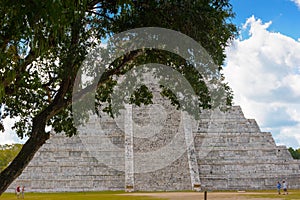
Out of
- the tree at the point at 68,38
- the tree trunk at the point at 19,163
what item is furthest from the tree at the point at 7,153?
the tree trunk at the point at 19,163

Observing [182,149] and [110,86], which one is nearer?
[110,86]

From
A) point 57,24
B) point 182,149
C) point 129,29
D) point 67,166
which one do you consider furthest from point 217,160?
point 57,24

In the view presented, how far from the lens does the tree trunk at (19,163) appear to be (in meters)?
7.21

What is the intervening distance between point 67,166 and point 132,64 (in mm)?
13762

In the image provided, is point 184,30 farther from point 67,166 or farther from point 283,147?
point 283,147

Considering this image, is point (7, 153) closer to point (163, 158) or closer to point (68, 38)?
point (163, 158)

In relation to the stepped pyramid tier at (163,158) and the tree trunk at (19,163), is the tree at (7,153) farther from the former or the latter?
the tree trunk at (19,163)

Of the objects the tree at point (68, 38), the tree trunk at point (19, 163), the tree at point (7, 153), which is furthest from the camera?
the tree at point (7, 153)

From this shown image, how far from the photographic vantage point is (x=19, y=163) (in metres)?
7.32

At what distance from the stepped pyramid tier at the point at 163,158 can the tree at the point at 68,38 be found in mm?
12252

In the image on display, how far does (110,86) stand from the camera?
10078 millimetres

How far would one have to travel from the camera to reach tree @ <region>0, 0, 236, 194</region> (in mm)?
4922

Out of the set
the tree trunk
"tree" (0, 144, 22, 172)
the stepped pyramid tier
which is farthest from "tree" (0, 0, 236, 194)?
"tree" (0, 144, 22, 172)

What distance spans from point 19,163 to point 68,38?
7.70ft
